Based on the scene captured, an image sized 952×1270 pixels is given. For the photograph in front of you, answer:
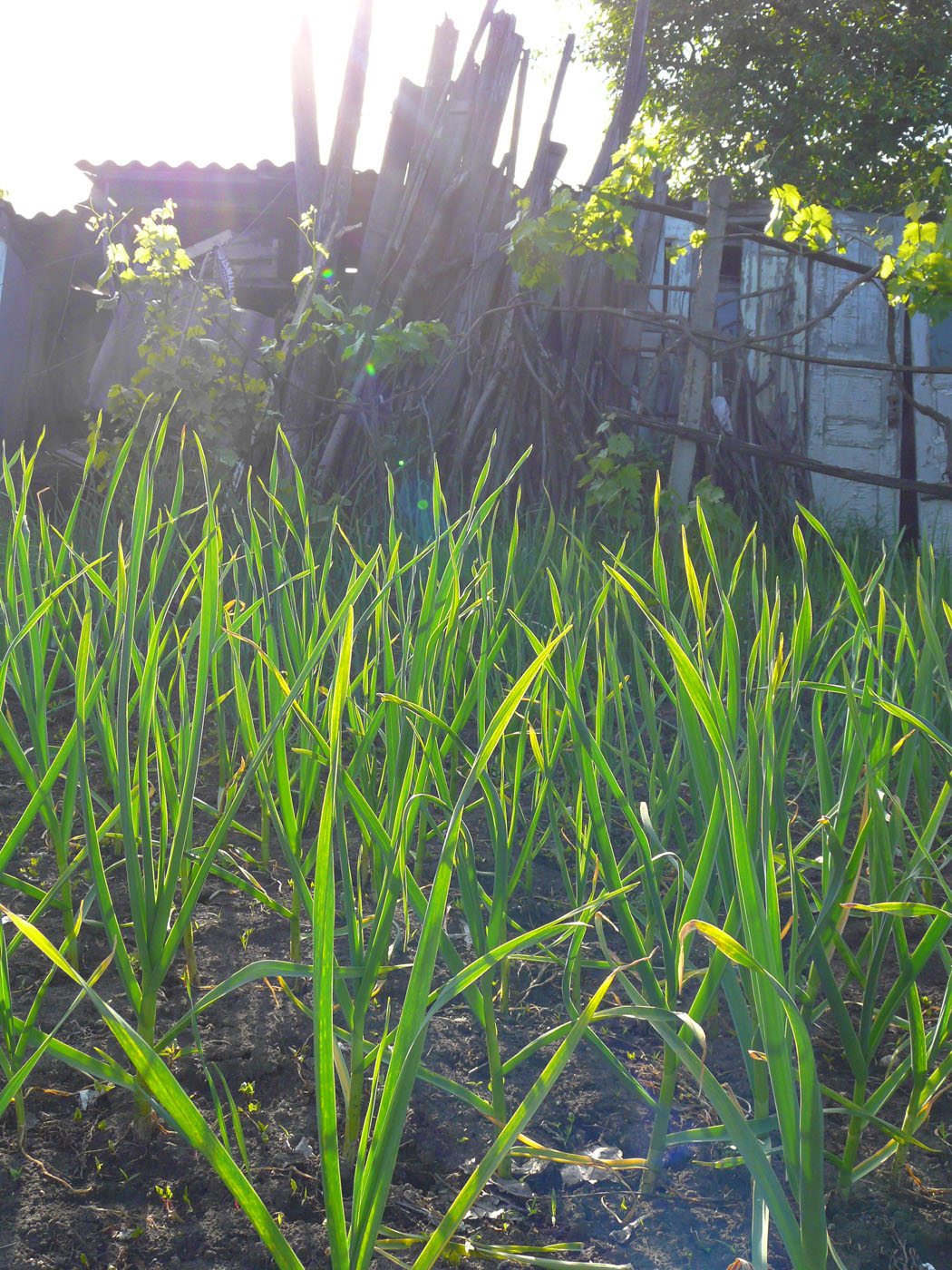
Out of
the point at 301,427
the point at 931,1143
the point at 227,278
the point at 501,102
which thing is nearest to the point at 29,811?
the point at 931,1143

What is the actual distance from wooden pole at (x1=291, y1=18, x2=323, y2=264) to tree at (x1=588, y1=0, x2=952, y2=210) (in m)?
6.55

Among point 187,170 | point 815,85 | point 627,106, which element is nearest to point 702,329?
point 627,106

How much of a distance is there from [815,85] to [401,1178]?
39.7 ft

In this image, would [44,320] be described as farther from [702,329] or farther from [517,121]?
[702,329]

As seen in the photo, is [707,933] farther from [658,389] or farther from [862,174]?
[862,174]

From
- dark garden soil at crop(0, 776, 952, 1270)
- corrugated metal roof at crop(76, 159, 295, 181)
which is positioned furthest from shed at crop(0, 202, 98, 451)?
dark garden soil at crop(0, 776, 952, 1270)

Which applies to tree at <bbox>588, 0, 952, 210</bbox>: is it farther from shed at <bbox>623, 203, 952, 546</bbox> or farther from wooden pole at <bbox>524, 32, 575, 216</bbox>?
wooden pole at <bbox>524, 32, 575, 216</bbox>

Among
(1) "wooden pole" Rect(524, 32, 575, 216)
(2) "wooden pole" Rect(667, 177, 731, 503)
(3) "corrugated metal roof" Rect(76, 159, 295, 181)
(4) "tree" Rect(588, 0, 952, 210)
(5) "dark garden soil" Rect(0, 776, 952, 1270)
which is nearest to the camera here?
(5) "dark garden soil" Rect(0, 776, 952, 1270)

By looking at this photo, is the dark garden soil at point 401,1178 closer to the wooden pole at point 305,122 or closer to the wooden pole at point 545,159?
the wooden pole at point 545,159

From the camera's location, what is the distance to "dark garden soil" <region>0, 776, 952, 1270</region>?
737 millimetres

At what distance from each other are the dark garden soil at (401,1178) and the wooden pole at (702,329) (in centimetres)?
294

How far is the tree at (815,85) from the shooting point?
32.2 ft

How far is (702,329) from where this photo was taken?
360 cm

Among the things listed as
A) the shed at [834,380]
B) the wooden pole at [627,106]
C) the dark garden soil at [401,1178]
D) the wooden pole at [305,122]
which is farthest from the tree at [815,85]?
the dark garden soil at [401,1178]
